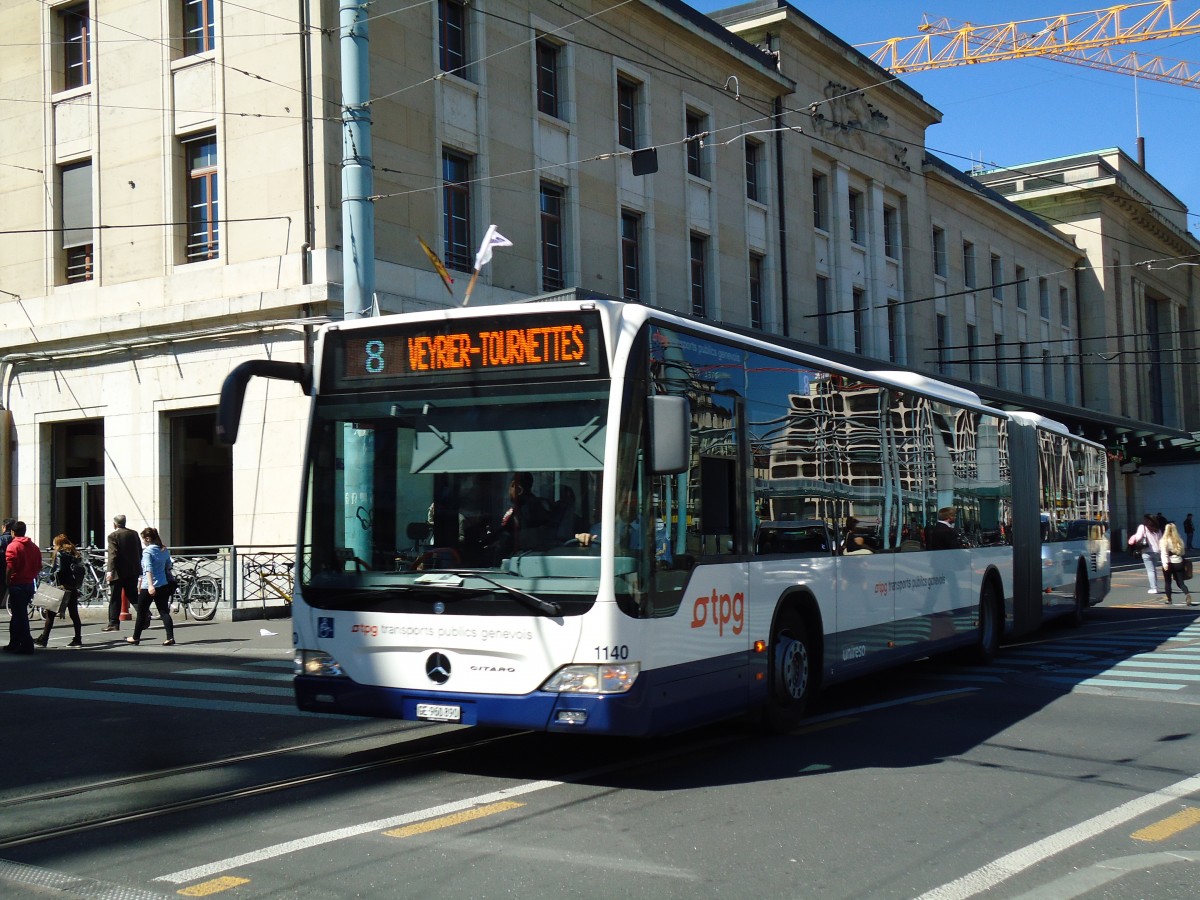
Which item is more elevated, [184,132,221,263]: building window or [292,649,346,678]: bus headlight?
[184,132,221,263]: building window

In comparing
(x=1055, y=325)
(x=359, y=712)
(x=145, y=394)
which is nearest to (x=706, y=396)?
(x=359, y=712)

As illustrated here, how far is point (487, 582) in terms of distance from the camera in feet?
25.0

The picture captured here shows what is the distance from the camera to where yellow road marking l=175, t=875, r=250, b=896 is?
5.55m

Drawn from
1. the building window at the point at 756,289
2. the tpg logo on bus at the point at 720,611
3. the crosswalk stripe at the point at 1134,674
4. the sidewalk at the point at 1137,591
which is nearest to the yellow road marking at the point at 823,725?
the tpg logo on bus at the point at 720,611

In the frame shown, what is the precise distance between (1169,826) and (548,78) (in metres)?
23.7

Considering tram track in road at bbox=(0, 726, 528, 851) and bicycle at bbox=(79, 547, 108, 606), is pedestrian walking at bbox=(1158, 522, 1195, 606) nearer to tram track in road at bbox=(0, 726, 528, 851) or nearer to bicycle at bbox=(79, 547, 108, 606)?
tram track in road at bbox=(0, 726, 528, 851)

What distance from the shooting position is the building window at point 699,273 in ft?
106

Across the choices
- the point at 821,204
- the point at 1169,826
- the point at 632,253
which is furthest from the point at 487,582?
the point at 821,204

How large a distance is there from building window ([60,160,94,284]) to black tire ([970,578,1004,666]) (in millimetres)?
18862

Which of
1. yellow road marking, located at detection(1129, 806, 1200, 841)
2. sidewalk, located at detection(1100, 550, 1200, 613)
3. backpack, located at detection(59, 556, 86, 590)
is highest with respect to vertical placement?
backpack, located at detection(59, 556, 86, 590)

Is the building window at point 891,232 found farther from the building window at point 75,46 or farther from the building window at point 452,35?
the building window at point 75,46

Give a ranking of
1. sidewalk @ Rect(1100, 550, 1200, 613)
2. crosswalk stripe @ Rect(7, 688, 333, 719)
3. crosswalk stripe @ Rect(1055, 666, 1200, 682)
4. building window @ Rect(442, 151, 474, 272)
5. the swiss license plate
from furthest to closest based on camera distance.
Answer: building window @ Rect(442, 151, 474, 272)
sidewalk @ Rect(1100, 550, 1200, 613)
crosswalk stripe @ Rect(1055, 666, 1200, 682)
crosswalk stripe @ Rect(7, 688, 333, 719)
the swiss license plate

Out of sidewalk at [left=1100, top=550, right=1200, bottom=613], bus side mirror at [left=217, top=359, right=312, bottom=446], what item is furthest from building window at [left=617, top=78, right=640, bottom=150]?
bus side mirror at [left=217, top=359, right=312, bottom=446]

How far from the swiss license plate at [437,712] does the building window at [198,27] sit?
64.1 ft
